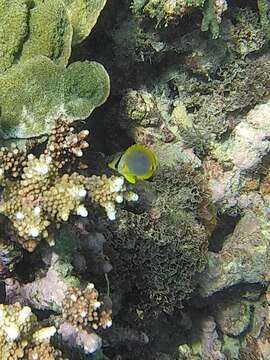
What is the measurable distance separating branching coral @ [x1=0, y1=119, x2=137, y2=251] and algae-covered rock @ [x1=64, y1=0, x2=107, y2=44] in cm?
101

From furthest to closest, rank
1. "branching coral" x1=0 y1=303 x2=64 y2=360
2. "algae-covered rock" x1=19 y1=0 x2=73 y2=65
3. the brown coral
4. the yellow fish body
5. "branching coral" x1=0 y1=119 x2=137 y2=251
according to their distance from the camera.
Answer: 1. the yellow fish body
2. "algae-covered rock" x1=19 y1=0 x2=73 y2=65
3. the brown coral
4. "branching coral" x1=0 y1=119 x2=137 y2=251
5. "branching coral" x1=0 y1=303 x2=64 y2=360

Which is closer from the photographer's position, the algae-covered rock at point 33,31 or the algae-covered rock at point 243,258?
the algae-covered rock at point 33,31

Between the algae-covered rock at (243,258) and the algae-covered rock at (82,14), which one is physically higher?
the algae-covered rock at (82,14)

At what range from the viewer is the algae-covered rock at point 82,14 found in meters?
3.31

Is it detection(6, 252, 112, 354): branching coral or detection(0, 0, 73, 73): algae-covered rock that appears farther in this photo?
detection(0, 0, 73, 73): algae-covered rock

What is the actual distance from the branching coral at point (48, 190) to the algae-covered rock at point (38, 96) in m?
0.35

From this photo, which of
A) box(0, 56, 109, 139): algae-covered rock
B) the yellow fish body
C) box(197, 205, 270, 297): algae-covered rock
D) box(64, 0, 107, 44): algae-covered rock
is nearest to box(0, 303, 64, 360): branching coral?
box(0, 56, 109, 139): algae-covered rock

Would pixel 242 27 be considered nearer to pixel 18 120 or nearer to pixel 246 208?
pixel 246 208

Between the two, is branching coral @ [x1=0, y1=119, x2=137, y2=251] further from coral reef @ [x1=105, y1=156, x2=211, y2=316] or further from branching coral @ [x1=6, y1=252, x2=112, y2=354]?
coral reef @ [x1=105, y1=156, x2=211, y2=316]

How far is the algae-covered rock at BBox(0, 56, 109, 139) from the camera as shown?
2.91 m

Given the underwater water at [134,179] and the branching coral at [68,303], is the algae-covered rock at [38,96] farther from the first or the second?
the branching coral at [68,303]

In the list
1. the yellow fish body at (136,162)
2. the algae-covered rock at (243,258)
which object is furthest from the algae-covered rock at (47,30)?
the algae-covered rock at (243,258)

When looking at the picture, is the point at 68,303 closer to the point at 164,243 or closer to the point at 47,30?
the point at 164,243

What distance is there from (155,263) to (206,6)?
7.24 ft
